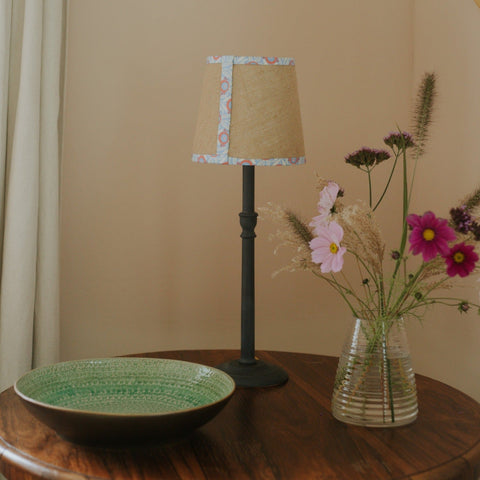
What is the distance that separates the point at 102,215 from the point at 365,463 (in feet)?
3.45

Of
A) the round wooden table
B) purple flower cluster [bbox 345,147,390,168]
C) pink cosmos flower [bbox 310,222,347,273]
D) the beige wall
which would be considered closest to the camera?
the round wooden table

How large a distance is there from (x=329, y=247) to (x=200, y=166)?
0.85 m

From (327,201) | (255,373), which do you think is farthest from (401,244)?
(255,373)

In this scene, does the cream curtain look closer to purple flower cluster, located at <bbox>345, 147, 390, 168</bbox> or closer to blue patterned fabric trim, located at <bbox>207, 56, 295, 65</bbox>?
blue patterned fabric trim, located at <bbox>207, 56, 295, 65</bbox>

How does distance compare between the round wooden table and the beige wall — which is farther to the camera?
the beige wall

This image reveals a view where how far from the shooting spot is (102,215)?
182 centimetres

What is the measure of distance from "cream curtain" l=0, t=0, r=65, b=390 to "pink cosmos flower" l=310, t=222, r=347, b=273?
75 cm

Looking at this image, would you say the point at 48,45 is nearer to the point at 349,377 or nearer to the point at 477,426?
the point at 349,377

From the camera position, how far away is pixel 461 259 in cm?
99

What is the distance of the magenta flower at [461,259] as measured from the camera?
3.23 ft

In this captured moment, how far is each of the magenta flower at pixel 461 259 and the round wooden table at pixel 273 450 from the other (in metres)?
0.27

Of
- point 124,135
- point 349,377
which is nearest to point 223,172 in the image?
point 124,135

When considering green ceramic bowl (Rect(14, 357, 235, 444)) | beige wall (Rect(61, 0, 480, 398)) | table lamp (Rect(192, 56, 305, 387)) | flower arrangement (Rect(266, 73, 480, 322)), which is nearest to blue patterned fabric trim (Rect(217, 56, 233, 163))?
table lamp (Rect(192, 56, 305, 387))

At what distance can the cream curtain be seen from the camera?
60.4 inches
